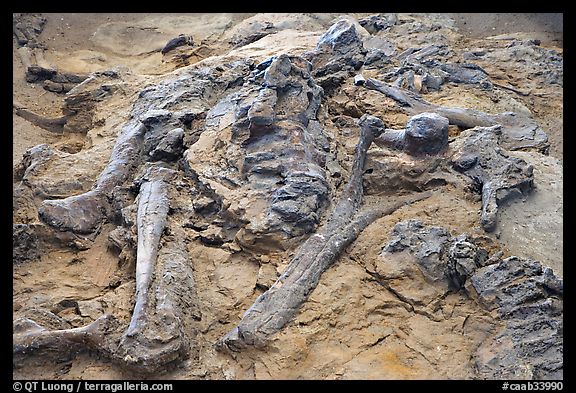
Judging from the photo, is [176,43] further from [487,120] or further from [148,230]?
[148,230]

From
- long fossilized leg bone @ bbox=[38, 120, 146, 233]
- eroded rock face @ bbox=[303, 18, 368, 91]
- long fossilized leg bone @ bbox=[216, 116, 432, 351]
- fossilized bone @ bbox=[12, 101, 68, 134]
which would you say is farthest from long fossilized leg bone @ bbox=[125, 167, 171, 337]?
fossilized bone @ bbox=[12, 101, 68, 134]

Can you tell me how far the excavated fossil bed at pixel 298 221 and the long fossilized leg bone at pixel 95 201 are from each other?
0.02 meters

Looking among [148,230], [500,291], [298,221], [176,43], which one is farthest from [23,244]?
[176,43]

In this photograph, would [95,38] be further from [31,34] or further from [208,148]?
[208,148]

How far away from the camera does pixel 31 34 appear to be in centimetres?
862

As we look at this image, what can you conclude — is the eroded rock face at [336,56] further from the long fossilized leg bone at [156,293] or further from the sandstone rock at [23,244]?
the sandstone rock at [23,244]

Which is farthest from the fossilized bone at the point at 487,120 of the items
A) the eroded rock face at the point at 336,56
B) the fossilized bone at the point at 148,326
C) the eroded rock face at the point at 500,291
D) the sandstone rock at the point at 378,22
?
the fossilized bone at the point at 148,326

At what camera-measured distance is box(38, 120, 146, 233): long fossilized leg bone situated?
4.47 metres

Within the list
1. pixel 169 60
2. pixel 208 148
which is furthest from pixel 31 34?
pixel 208 148

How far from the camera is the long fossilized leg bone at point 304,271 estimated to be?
351 cm

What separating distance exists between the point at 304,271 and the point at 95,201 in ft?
5.99

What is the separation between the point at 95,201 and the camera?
184 inches

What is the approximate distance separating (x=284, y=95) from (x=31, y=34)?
5.30 m

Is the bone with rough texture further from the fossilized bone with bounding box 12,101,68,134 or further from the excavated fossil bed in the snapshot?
the fossilized bone with bounding box 12,101,68,134
